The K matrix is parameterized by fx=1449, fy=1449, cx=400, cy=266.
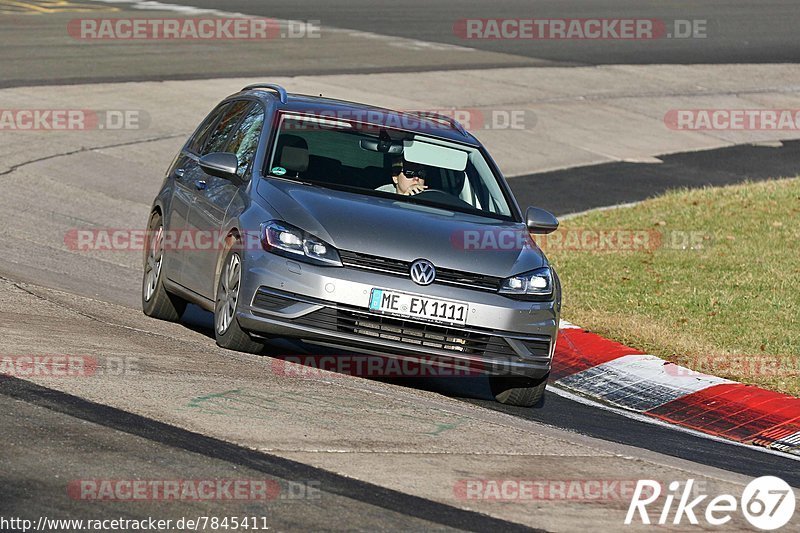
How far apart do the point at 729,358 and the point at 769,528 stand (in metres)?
4.66

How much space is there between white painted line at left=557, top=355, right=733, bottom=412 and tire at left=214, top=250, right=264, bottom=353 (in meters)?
2.62

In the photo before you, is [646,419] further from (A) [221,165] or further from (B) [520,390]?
(A) [221,165]

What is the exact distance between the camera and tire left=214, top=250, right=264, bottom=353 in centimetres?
873

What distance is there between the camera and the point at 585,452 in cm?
739

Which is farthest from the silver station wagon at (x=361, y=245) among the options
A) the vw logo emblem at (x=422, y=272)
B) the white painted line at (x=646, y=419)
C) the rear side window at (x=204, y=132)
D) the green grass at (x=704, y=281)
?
the green grass at (x=704, y=281)

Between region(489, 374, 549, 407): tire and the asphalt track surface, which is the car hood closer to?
region(489, 374, 549, 407): tire

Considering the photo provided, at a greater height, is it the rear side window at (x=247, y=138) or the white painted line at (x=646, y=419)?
the rear side window at (x=247, y=138)

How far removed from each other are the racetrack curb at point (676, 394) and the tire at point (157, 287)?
2.78 m

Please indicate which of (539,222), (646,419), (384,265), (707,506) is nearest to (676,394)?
(646,419)

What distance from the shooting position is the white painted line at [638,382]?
1005 centimetres

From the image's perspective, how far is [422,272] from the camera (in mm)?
8414

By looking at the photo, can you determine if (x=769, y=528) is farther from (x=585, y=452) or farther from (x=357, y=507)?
(x=357, y=507)

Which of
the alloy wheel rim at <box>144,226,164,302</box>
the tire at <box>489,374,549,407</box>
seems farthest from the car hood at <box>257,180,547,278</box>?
the alloy wheel rim at <box>144,226,164,302</box>

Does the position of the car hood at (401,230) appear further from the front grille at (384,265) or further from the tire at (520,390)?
the tire at (520,390)
